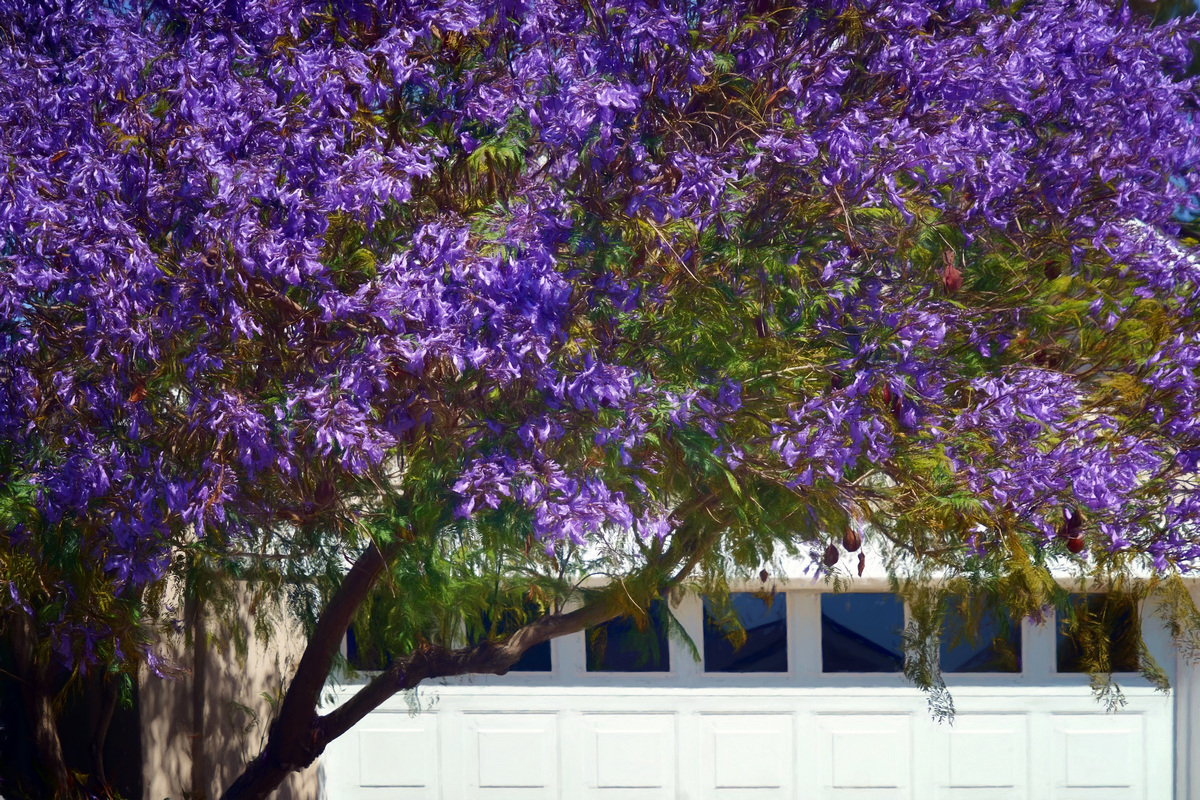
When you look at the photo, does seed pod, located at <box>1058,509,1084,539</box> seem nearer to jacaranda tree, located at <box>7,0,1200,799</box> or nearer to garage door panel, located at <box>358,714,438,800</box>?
jacaranda tree, located at <box>7,0,1200,799</box>

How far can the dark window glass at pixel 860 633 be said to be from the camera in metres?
10.2

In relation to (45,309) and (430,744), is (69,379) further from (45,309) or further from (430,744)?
(430,744)

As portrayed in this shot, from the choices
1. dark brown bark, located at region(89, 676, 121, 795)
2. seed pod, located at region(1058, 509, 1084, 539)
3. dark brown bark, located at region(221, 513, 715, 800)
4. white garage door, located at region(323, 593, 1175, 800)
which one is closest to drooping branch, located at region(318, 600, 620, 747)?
dark brown bark, located at region(221, 513, 715, 800)

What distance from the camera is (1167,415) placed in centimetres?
463

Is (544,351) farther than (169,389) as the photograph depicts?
No

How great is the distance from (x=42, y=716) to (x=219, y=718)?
252cm

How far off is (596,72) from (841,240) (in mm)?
1051

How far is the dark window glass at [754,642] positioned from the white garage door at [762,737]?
0.07 meters

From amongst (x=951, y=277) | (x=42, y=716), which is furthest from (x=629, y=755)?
(x=951, y=277)

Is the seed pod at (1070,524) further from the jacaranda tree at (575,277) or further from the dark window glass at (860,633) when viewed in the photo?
the dark window glass at (860,633)

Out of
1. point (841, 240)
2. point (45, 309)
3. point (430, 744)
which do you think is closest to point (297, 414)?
point (45, 309)

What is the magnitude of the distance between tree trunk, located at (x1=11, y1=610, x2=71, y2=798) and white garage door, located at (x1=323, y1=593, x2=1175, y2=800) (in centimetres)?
360

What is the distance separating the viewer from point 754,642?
10.4m

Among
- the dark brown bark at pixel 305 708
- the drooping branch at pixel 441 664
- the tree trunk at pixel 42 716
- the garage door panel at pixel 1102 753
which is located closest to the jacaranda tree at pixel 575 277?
the dark brown bark at pixel 305 708
